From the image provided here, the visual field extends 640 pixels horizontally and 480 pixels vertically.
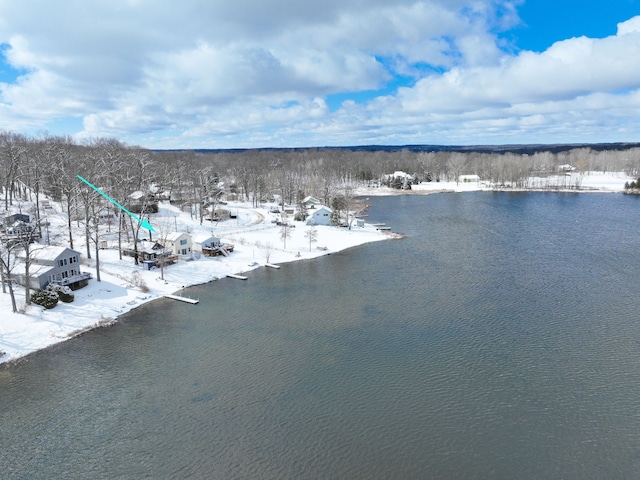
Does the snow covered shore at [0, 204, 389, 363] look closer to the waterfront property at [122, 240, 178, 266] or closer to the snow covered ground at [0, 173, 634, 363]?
the snow covered ground at [0, 173, 634, 363]

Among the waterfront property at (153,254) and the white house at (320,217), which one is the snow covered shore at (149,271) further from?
the white house at (320,217)

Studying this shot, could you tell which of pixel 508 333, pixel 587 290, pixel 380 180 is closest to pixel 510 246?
pixel 587 290

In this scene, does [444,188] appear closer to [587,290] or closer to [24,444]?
[587,290]

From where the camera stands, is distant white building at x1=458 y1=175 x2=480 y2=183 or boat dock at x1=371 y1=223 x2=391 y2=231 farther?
distant white building at x1=458 y1=175 x2=480 y2=183

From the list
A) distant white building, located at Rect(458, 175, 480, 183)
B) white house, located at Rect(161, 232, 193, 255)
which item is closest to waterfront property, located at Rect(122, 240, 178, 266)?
white house, located at Rect(161, 232, 193, 255)

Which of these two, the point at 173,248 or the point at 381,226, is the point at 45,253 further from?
the point at 381,226

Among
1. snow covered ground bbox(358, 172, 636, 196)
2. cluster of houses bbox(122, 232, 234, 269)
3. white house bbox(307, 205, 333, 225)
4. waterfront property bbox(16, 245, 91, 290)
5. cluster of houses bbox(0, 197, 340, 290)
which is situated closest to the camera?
waterfront property bbox(16, 245, 91, 290)

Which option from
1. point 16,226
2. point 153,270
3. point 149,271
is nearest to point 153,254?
point 153,270
